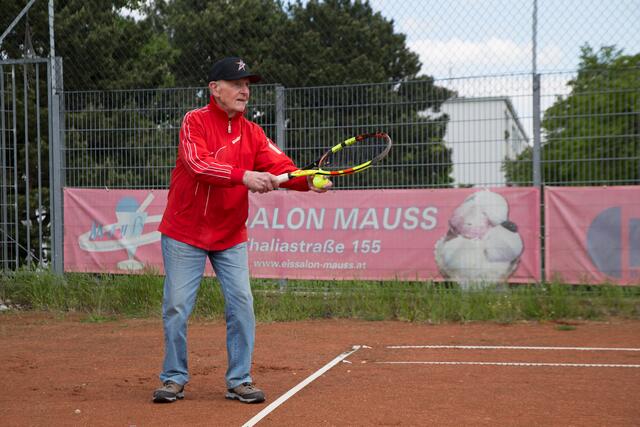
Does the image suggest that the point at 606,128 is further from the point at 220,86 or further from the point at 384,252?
the point at 220,86

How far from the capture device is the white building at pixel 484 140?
10047mm

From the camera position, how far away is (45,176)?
53.2ft

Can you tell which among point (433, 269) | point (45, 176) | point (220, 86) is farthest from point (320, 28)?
point (220, 86)

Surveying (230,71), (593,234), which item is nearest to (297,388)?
(230,71)

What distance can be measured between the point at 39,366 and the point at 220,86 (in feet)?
9.96

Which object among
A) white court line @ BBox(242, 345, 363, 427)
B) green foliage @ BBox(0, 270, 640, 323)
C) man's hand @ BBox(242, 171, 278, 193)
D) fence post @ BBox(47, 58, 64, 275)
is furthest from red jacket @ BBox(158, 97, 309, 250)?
fence post @ BBox(47, 58, 64, 275)

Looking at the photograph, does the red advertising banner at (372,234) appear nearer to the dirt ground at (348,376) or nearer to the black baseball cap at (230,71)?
the dirt ground at (348,376)

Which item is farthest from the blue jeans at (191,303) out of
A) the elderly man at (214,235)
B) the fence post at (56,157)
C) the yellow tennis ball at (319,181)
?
the fence post at (56,157)

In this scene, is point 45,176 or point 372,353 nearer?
point 372,353

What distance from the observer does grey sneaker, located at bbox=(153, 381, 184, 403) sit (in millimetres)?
5461

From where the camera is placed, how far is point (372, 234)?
34.1 ft

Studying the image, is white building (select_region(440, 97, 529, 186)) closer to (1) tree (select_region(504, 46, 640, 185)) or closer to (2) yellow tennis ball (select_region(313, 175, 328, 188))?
(1) tree (select_region(504, 46, 640, 185))

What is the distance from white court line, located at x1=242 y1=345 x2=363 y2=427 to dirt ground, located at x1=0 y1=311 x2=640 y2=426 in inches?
1.8

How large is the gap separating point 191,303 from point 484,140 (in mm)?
5365
